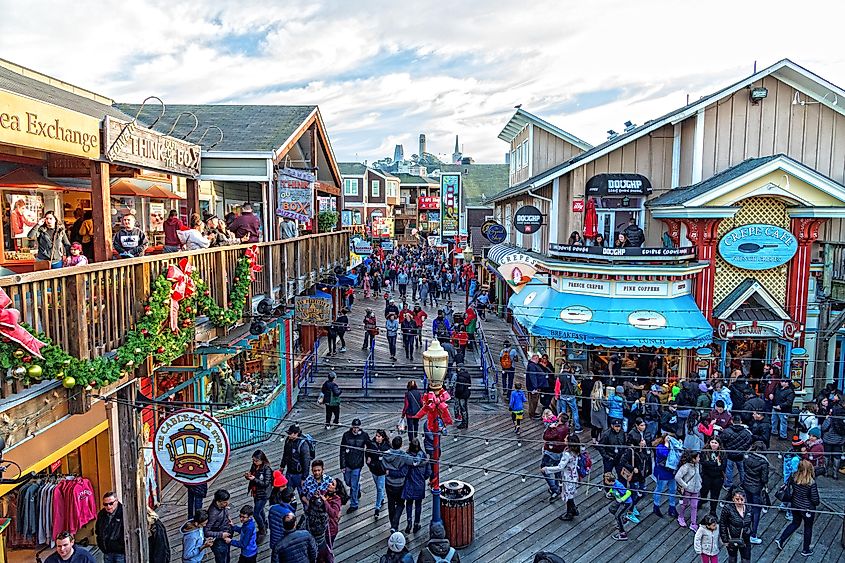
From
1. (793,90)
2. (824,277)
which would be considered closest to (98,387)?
(824,277)

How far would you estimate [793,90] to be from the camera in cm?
1878

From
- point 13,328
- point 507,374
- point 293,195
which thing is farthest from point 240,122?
point 13,328

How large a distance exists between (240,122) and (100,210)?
1114cm

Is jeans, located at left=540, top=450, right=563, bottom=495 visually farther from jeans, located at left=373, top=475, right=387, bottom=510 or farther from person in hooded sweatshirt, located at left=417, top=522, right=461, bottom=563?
person in hooded sweatshirt, located at left=417, top=522, right=461, bottom=563

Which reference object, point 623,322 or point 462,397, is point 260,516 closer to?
point 462,397

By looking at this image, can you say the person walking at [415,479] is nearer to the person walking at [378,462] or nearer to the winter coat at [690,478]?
the person walking at [378,462]

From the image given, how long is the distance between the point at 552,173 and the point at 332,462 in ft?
35.4

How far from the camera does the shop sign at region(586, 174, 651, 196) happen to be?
61.7 feet

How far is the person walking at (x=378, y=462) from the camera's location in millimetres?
11501

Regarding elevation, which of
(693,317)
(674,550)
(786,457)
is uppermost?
(693,317)

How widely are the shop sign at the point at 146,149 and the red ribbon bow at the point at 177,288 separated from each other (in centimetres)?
151

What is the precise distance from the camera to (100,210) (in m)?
7.93

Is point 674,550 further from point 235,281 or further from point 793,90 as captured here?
point 793,90

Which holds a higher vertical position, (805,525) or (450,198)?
(450,198)
